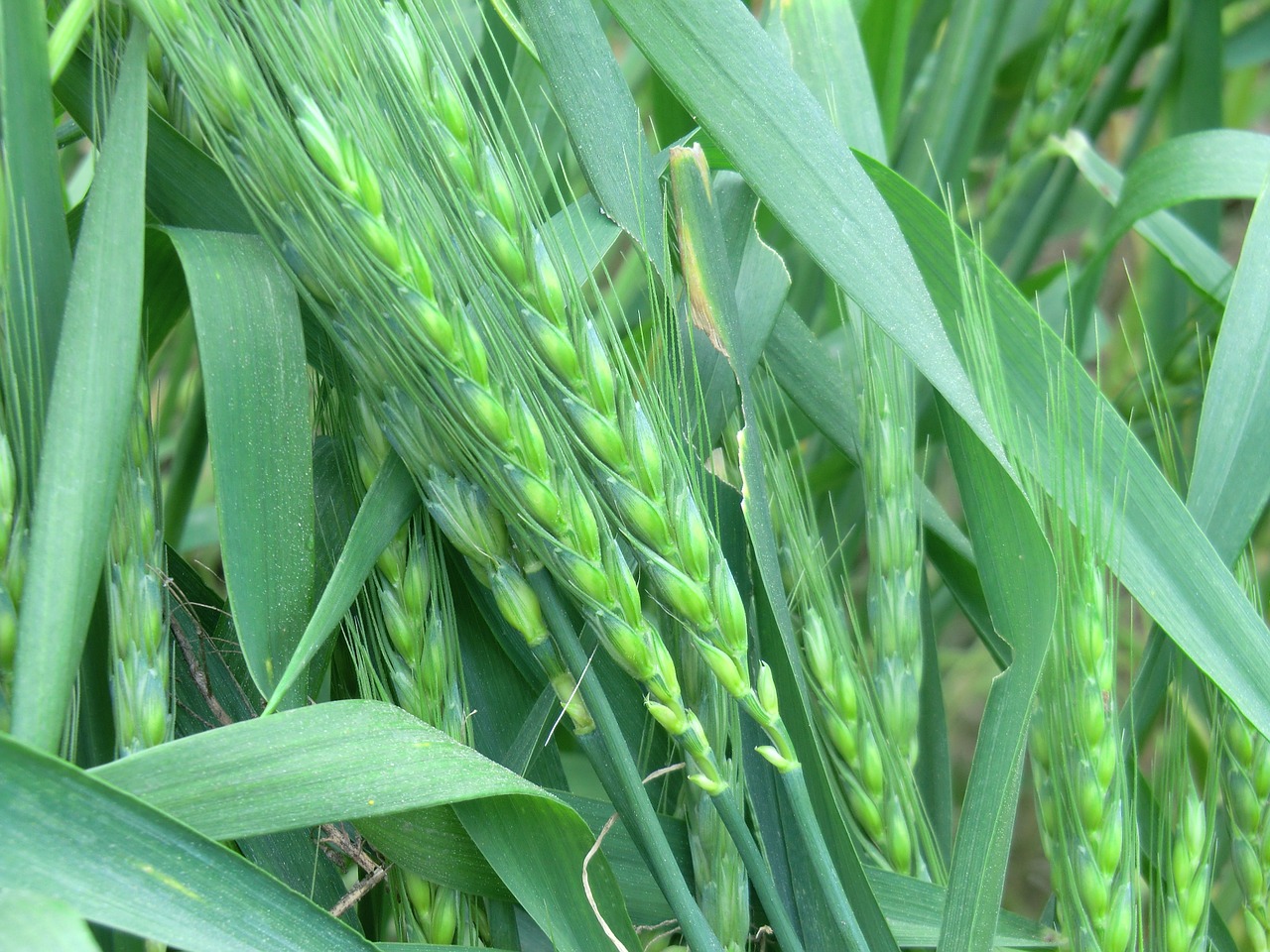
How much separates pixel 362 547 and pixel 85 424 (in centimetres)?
10

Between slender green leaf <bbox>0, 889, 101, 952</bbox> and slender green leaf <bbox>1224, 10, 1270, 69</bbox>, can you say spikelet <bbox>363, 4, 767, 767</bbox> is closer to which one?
slender green leaf <bbox>0, 889, 101, 952</bbox>

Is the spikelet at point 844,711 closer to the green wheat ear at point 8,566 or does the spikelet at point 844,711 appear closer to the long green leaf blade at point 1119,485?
the long green leaf blade at point 1119,485

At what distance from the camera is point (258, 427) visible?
0.38m

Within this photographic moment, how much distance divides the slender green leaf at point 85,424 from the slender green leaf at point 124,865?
0.04m

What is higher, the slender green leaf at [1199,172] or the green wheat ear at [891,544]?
the slender green leaf at [1199,172]

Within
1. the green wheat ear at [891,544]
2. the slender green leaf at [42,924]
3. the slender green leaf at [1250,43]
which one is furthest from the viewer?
the slender green leaf at [1250,43]

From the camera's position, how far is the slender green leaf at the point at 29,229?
1.17 ft

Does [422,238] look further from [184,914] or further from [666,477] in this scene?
[184,914]

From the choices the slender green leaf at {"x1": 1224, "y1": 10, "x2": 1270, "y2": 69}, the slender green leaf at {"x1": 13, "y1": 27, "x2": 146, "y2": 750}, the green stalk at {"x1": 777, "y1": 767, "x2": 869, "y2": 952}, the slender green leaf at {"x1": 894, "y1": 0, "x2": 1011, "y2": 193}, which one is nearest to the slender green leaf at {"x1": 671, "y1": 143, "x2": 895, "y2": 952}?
the green stalk at {"x1": 777, "y1": 767, "x2": 869, "y2": 952}

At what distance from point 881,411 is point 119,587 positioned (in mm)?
318

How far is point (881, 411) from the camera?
46 centimetres

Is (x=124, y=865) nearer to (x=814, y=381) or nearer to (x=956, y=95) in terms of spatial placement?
(x=814, y=381)

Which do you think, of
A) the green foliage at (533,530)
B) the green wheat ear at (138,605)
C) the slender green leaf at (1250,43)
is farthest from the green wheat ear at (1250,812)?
the slender green leaf at (1250,43)

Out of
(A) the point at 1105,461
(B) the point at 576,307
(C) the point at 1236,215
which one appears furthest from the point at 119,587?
(C) the point at 1236,215
